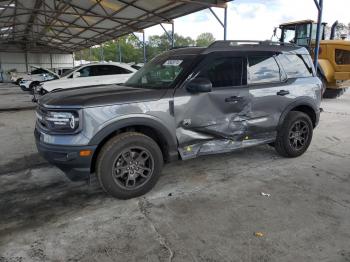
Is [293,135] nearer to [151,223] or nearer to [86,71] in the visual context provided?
[151,223]

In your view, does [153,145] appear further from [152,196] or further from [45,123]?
[45,123]

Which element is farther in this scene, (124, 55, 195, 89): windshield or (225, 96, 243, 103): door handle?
(225, 96, 243, 103): door handle

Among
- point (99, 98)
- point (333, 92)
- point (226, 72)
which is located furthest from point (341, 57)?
point (99, 98)

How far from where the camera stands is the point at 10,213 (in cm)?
325

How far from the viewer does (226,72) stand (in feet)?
13.5

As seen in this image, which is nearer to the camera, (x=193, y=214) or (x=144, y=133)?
(x=193, y=214)

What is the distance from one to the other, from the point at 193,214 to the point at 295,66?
122 inches

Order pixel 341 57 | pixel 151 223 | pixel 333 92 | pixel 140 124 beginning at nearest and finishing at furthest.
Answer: pixel 151 223 < pixel 140 124 < pixel 341 57 < pixel 333 92

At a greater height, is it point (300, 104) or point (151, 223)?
point (300, 104)

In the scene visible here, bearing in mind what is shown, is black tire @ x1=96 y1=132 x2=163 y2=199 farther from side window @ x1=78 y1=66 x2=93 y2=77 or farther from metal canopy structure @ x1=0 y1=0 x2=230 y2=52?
metal canopy structure @ x1=0 y1=0 x2=230 y2=52

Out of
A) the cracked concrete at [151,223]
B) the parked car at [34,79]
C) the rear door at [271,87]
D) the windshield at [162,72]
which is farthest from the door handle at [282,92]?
the parked car at [34,79]

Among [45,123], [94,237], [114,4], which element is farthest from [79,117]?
[114,4]


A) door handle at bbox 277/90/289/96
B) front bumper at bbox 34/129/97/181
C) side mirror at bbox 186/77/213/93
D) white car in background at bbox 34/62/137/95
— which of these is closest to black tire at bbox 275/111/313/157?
door handle at bbox 277/90/289/96

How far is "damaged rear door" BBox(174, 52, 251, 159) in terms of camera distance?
3.75 meters
